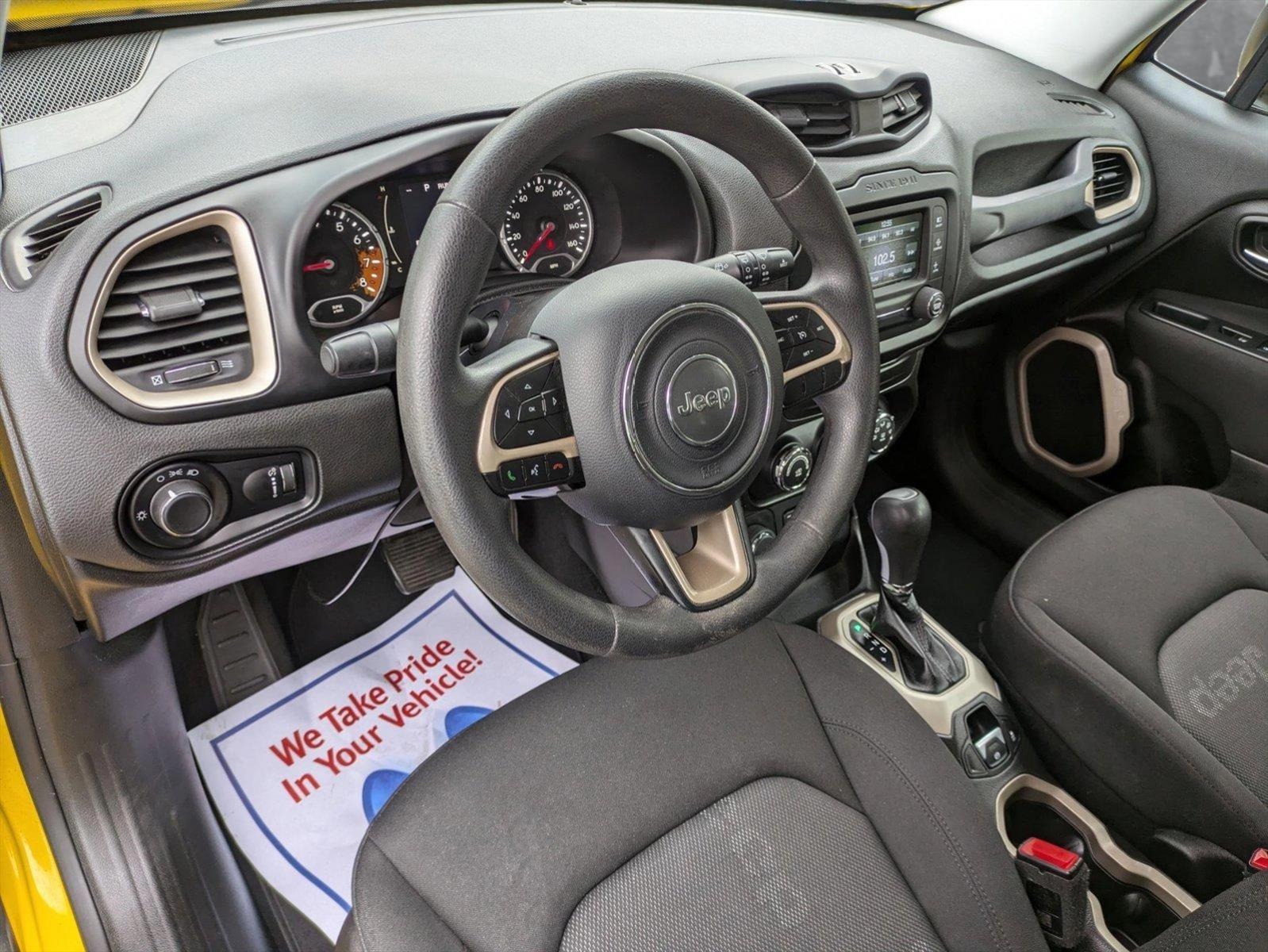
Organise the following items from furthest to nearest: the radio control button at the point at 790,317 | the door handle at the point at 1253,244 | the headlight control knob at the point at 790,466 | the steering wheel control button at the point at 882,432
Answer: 1. the door handle at the point at 1253,244
2. the steering wheel control button at the point at 882,432
3. the headlight control knob at the point at 790,466
4. the radio control button at the point at 790,317

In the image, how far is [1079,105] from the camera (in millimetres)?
1791

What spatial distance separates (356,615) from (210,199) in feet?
3.08

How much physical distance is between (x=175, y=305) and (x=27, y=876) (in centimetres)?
79

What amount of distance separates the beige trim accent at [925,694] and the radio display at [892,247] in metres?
0.51

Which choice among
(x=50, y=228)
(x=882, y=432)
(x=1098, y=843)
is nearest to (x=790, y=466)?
(x=882, y=432)

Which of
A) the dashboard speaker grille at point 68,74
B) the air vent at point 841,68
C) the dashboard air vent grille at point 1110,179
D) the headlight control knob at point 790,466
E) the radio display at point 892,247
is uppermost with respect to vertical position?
the dashboard speaker grille at point 68,74

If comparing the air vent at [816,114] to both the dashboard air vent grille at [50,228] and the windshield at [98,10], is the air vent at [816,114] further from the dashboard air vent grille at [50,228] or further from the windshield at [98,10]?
the dashboard air vent grille at [50,228]

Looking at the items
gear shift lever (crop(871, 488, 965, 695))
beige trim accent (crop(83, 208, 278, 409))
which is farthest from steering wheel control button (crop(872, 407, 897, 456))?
beige trim accent (crop(83, 208, 278, 409))

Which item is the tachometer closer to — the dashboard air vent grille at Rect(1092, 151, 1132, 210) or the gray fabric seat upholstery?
the gray fabric seat upholstery

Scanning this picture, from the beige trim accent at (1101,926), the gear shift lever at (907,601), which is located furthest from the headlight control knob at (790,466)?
the beige trim accent at (1101,926)

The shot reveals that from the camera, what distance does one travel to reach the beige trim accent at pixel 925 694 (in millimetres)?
1387

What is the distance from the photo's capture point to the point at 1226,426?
1.76 m

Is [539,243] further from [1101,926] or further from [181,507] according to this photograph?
[1101,926]

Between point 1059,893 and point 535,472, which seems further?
point 1059,893
